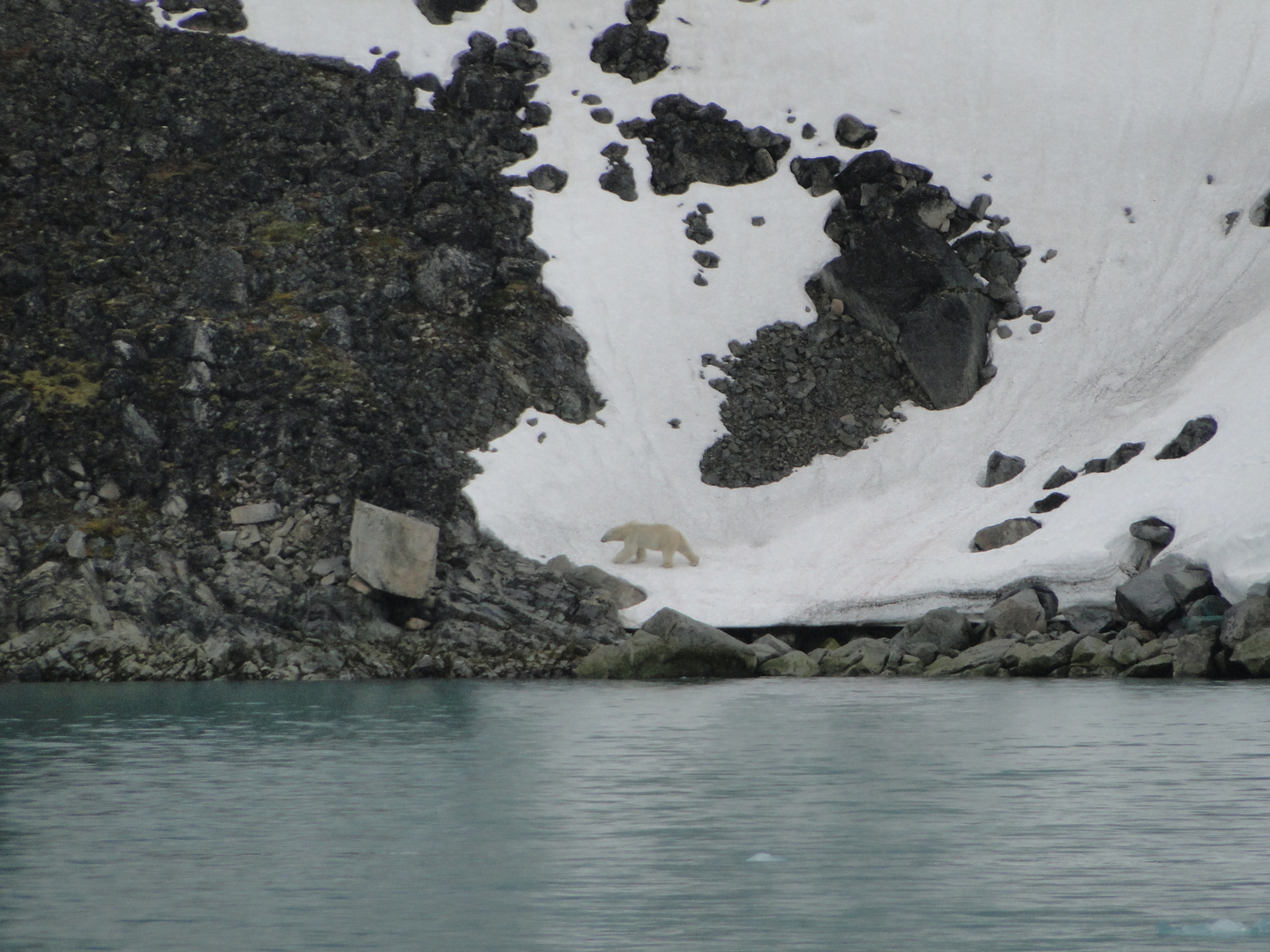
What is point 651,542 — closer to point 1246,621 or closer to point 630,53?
point 1246,621

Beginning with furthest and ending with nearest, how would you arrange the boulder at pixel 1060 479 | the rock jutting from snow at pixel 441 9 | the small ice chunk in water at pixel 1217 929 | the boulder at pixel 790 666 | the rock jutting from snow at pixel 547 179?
1. the rock jutting from snow at pixel 441 9
2. the rock jutting from snow at pixel 547 179
3. the boulder at pixel 1060 479
4. the boulder at pixel 790 666
5. the small ice chunk in water at pixel 1217 929

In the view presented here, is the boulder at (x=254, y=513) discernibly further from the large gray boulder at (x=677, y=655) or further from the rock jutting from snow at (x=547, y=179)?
the rock jutting from snow at (x=547, y=179)

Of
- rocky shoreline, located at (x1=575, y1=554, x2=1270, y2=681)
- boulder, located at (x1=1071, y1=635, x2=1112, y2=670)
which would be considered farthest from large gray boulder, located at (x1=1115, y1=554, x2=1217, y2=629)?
boulder, located at (x1=1071, y1=635, x2=1112, y2=670)

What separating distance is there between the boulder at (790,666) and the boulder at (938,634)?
1799 mm

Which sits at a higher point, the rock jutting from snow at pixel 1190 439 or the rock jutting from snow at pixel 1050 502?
the rock jutting from snow at pixel 1190 439

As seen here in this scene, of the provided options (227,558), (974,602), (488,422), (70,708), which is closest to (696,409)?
(488,422)

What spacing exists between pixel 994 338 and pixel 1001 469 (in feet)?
22.8

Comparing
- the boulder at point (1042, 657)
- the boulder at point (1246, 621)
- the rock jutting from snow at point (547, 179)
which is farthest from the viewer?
the rock jutting from snow at point (547, 179)

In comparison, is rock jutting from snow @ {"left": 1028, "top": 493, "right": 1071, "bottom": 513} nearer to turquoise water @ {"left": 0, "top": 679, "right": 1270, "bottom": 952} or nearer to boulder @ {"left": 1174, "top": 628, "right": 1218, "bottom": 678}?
boulder @ {"left": 1174, "top": 628, "right": 1218, "bottom": 678}

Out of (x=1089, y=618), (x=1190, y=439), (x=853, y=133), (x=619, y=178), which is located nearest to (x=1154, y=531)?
(x=1089, y=618)

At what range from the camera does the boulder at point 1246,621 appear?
25750 millimetres

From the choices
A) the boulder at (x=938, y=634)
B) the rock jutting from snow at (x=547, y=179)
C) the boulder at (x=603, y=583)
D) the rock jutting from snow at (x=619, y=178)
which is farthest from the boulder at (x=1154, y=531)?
the rock jutting from snow at (x=547, y=179)

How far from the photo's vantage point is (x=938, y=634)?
29344 mm

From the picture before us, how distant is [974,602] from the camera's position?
30828 millimetres
